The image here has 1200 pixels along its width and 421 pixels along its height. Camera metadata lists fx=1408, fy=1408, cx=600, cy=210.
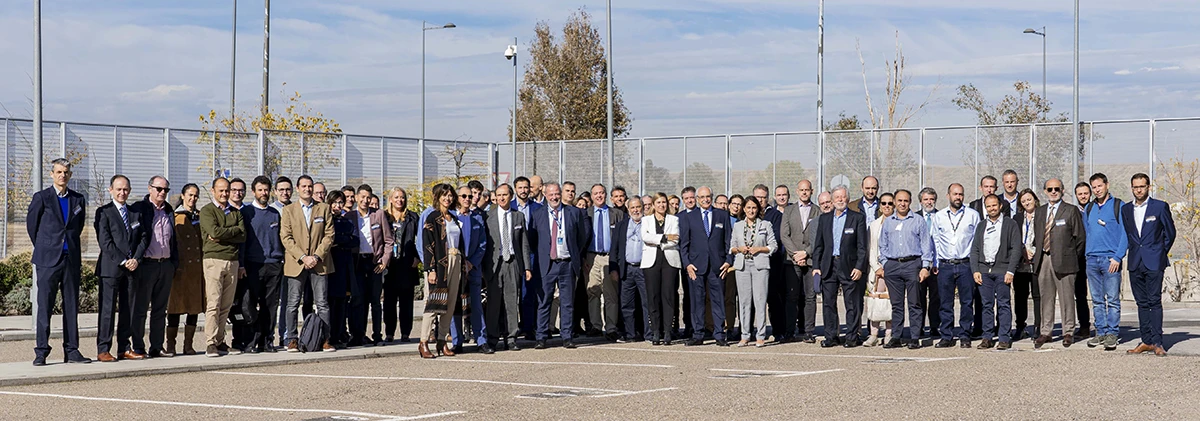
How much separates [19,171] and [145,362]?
1388 centimetres

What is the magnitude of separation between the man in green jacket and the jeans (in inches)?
349

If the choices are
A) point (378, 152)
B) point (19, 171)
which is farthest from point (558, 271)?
point (378, 152)

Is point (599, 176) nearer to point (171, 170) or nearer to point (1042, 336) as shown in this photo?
point (171, 170)

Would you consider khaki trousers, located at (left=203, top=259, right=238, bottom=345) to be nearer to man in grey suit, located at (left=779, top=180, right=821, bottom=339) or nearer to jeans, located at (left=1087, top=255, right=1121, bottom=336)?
man in grey suit, located at (left=779, top=180, right=821, bottom=339)

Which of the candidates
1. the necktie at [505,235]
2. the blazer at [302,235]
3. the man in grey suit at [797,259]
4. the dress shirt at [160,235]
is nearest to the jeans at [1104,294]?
the man in grey suit at [797,259]

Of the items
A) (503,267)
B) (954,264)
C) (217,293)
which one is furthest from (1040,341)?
(217,293)

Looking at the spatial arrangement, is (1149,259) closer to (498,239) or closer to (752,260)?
(752,260)

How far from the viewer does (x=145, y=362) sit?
13344mm

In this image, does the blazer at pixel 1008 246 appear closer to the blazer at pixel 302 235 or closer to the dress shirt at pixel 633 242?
the dress shirt at pixel 633 242

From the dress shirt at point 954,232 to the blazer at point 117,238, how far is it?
844 centimetres

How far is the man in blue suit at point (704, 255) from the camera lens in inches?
640

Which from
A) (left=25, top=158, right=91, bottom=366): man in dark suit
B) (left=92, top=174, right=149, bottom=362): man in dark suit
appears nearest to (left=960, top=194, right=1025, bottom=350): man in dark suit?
(left=92, top=174, right=149, bottom=362): man in dark suit

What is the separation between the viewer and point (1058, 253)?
15344 millimetres

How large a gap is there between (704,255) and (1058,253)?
Result: 154 inches
